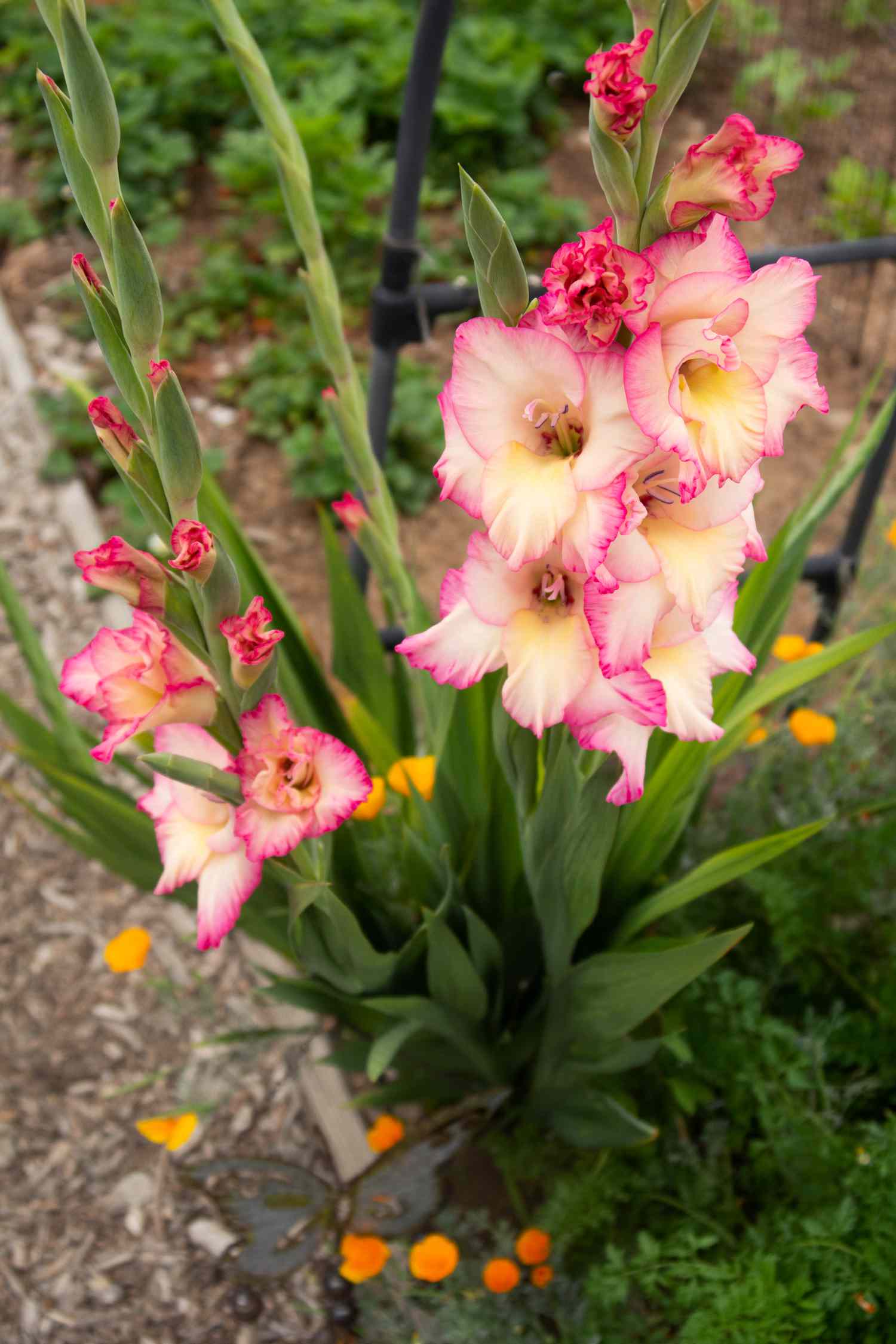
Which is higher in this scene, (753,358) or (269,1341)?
(753,358)

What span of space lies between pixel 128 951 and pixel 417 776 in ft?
1.13

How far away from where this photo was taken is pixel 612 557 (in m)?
0.60

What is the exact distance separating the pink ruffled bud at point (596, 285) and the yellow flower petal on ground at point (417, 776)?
0.63 meters

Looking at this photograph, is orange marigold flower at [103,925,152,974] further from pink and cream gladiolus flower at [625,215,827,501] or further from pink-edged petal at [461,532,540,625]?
pink and cream gladiolus flower at [625,215,827,501]

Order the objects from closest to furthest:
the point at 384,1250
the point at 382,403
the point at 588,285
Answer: the point at 588,285 → the point at 384,1250 → the point at 382,403

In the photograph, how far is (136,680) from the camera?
715 millimetres

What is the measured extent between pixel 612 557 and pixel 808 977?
0.86 m

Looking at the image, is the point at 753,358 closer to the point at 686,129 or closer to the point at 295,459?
the point at 295,459

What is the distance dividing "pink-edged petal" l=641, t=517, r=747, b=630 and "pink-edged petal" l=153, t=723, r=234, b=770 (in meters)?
0.32

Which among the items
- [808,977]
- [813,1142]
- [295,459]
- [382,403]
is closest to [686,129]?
Result: [295,459]

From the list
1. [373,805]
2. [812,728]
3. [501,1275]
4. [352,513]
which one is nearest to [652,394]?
[352,513]

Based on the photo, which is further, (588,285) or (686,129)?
(686,129)

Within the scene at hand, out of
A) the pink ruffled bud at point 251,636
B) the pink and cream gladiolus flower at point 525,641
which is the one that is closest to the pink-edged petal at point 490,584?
the pink and cream gladiolus flower at point 525,641

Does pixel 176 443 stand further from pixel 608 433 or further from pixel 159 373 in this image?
pixel 608 433
